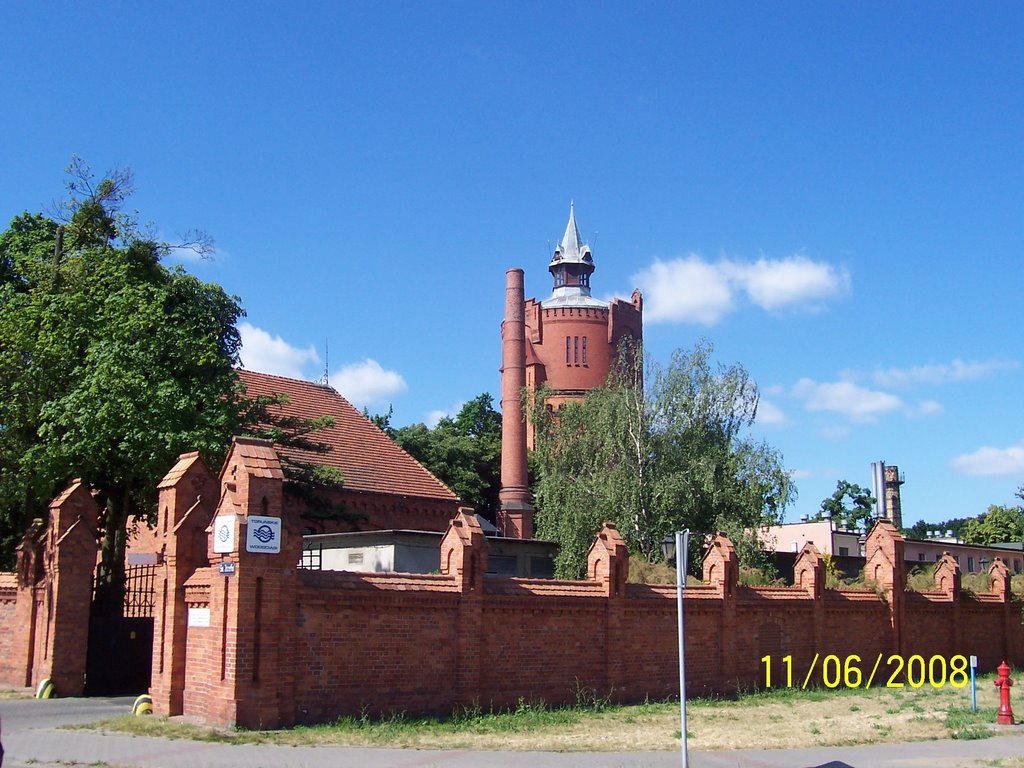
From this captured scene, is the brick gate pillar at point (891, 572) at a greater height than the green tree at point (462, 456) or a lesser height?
lesser

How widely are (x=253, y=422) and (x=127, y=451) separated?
2899 mm

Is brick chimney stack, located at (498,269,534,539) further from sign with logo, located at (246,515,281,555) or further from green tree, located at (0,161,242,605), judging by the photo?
sign with logo, located at (246,515,281,555)

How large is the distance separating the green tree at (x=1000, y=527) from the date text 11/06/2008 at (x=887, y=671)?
49.0m

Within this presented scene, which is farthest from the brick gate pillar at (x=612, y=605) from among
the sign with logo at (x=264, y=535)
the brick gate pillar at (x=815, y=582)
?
the sign with logo at (x=264, y=535)

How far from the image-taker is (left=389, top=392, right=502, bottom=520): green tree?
63.1 m

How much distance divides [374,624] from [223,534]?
2991 millimetres

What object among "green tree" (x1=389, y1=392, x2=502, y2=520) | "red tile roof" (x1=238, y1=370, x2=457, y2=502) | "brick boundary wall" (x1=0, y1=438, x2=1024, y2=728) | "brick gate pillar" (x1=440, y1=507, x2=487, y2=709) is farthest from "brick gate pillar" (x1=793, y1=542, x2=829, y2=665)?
"green tree" (x1=389, y1=392, x2=502, y2=520)

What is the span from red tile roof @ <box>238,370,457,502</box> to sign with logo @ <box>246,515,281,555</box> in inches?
799

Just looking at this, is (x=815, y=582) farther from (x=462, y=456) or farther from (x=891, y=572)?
(x=462, y=456)

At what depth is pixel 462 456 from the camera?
6500cm

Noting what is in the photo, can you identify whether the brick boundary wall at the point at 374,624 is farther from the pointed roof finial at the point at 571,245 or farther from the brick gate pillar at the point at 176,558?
the pointed roof finial at the point at 571,245

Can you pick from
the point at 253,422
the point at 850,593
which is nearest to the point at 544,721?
the point at 253,422

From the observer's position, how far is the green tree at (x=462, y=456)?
207ft

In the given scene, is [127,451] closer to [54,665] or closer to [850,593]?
[54,665]
